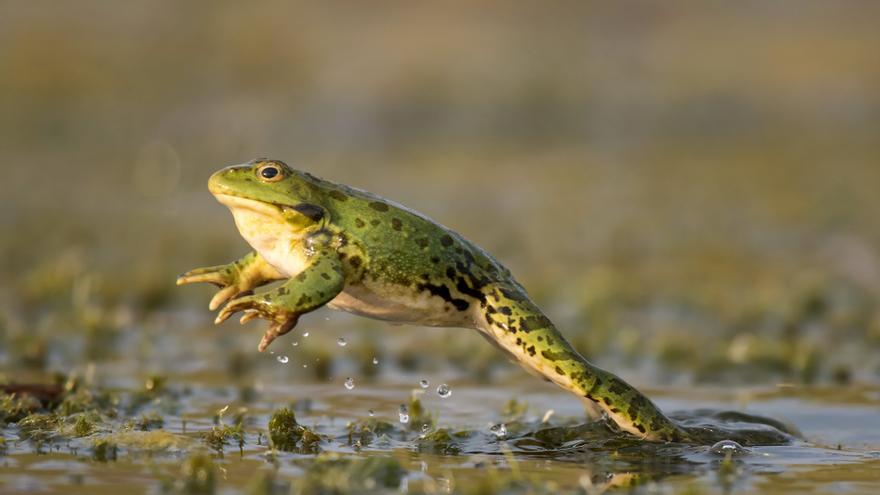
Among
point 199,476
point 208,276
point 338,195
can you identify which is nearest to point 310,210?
point 338,195

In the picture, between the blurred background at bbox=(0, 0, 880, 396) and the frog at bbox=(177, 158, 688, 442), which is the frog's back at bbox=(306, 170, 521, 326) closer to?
the frog at bbox=(177, 158, 688, 442)

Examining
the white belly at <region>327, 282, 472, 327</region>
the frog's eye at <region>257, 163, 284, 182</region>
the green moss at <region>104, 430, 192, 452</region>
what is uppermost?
the frog's eye at <region>257, 163, 284, 182</region>

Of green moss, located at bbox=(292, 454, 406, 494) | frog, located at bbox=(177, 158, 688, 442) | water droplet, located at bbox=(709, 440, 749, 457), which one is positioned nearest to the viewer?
green moss, located at bbox=(292, 454, 406, 494)

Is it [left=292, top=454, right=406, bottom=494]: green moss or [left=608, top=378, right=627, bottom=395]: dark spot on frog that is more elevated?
[left=608, top=378, right=627, bottom=395]: dark spot on frog

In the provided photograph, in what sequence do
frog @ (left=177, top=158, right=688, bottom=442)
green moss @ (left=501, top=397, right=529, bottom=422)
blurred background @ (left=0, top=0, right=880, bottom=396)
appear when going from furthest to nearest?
1. blurred background @ (left=0, top=0, right=880, bottom=396)
2. green moss @ (left=501, top=397, right=529, bottom=422)
3. frog @ (left=177, top=158, right=688, bottom=442)

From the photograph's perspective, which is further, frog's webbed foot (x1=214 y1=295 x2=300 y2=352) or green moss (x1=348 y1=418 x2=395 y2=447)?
green moss (x1=348 y1=418 x2=395 y2=447)

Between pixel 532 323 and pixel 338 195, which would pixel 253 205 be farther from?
pixel 532 323

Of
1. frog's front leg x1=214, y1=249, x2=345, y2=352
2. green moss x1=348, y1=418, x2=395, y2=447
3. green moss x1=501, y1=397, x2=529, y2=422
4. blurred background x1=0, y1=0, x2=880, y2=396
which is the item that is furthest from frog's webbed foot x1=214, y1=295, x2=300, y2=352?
blurred background x1=0, y1=0, x2=880, y2=396

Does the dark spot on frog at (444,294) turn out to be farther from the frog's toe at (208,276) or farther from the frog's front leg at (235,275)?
the frog's toe at (208,276)
